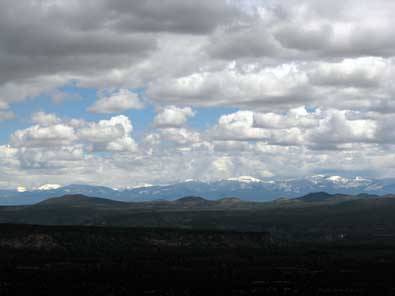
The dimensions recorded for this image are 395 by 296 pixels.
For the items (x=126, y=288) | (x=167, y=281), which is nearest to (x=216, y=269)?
(x=167, y=281)

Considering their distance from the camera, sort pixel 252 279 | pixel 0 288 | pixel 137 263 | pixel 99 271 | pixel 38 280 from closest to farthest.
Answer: pixel 0 288, pixel 38 280, pixel 252 279, pixel 99 271, pixel 137 263

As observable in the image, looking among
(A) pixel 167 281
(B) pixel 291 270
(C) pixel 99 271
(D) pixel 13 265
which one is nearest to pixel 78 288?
(A) pixel 167 281

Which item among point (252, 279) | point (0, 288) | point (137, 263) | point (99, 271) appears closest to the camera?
point (0, 288)

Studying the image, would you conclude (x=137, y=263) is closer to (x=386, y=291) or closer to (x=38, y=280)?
(x=38, y=280)

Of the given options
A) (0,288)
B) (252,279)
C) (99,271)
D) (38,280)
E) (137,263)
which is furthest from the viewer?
(137,263)

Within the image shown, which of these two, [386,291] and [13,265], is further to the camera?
[13,265]

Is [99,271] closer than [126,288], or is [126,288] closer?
[126,288]

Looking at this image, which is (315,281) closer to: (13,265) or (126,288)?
(126,288)

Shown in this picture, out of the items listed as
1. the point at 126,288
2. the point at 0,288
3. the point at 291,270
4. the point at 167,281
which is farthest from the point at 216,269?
the point at 0,288
